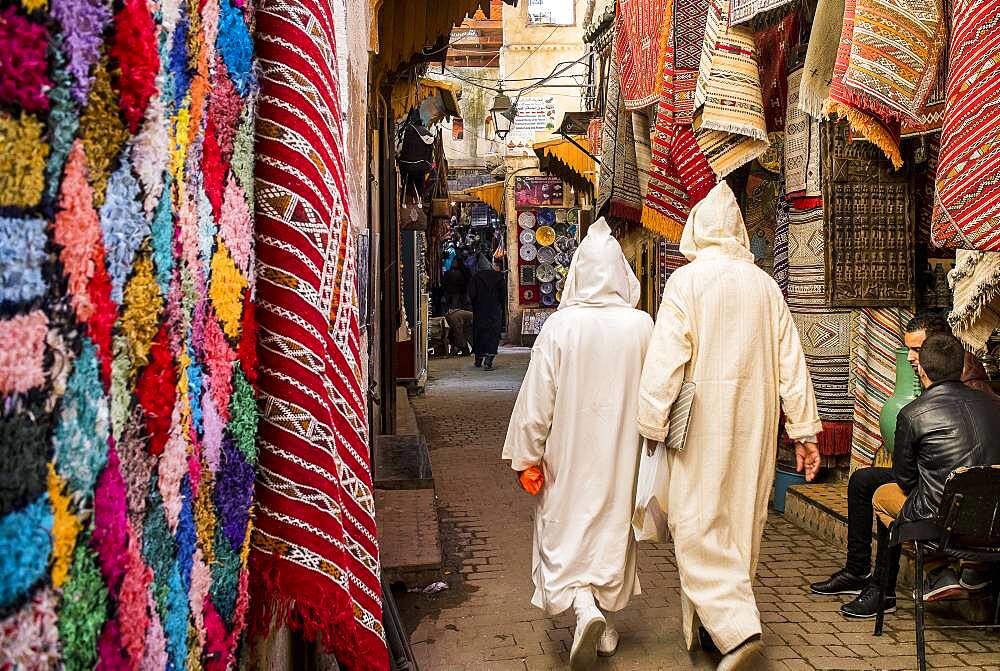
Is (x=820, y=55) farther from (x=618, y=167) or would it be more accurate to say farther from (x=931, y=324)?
(x=618, y=167)

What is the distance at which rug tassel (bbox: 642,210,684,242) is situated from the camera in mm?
6391

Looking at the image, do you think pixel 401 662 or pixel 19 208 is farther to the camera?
pixel 401 662

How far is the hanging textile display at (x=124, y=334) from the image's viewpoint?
1.82ft

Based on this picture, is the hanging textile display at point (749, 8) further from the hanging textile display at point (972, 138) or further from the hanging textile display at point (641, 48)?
the hanging textile display at point (972, 138)

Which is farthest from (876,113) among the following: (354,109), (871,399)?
(354,109)

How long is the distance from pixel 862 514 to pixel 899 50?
2.43 metres

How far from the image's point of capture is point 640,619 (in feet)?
14.7

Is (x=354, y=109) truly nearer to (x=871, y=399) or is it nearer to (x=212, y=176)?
(x=212, y=176)

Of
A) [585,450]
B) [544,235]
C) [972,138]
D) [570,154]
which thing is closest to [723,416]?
[585,450]

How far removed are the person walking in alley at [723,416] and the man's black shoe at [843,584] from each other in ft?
3.86

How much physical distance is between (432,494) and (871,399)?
3.08 meters

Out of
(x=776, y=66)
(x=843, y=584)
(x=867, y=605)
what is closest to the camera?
(x=867, y=605)

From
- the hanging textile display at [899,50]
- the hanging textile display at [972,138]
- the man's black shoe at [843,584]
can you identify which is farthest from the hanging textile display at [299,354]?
the man's black shoe at [843,584]

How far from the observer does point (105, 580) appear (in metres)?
0.67
